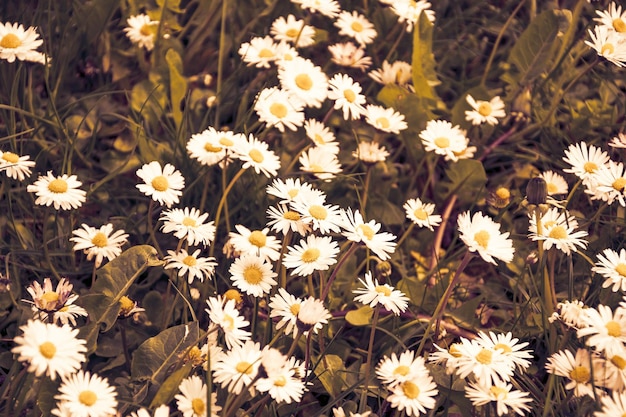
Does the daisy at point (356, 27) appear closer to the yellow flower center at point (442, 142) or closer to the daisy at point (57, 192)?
the yellow flower center at point (442, 142)

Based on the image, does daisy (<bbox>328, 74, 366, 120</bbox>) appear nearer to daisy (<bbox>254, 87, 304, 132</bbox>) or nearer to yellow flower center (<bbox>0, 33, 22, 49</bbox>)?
daisy (<bbox>254, 87, 304, 132</bbox>)

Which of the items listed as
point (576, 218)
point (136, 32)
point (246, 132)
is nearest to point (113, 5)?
point (136, 32)

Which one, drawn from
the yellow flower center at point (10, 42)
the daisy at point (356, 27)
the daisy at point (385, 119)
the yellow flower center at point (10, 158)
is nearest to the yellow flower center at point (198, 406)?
the yellow flower center at point (10, 158)

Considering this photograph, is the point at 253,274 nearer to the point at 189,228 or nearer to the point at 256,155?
the point at 189,228

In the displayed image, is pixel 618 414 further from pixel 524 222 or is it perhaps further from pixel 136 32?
pixel 136 32

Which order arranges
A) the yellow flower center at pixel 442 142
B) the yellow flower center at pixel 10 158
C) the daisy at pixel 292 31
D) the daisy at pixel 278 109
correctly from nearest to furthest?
the yellow flower center at pixel 10 158, the daisy at pixel 278 109, the yellow flower center at pixel 442 142, the daisy at pixel 292 31

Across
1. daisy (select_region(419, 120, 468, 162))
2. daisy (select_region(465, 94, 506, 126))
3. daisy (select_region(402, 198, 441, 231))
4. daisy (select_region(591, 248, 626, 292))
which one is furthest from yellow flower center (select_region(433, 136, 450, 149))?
daisy (select_region(591, 248, 626, 292))

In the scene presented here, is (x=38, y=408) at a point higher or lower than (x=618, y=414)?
lower
